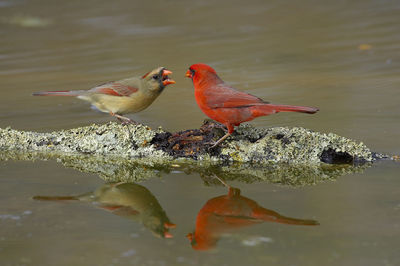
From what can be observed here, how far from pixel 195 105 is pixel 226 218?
11.2 feet

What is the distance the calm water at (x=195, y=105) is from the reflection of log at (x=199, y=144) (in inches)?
11.0

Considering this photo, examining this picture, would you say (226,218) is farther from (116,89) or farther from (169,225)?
(116,89)

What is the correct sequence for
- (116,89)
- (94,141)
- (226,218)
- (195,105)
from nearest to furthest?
1. (226,218)
2. (94,141)
3. (116,89)
4. (195,105)

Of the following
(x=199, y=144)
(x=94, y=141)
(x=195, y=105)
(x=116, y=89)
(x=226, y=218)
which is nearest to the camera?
(x=226, y=218)

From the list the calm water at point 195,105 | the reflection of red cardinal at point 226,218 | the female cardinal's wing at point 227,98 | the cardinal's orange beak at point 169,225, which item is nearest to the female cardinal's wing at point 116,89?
the female cardinal's wing at point 227,98

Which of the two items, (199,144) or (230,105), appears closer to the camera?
(230,105)

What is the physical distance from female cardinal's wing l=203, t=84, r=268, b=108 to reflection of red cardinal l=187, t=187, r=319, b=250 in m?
0.82

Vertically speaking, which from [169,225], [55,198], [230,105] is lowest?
[169,225]

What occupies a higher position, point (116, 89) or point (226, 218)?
point (116, 89)

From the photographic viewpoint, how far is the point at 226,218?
3.48 m

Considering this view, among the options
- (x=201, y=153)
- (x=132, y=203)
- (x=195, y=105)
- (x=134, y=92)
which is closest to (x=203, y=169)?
(x=201, y=153)

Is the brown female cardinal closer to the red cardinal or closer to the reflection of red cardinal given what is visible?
the red cardinal

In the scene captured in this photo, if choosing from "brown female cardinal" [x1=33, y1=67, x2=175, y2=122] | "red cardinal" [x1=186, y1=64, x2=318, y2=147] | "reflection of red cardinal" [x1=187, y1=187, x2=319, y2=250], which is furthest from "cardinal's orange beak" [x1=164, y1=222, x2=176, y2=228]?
"brown female cardinal" [x1=33, y1=67, x2=175, y2=122]

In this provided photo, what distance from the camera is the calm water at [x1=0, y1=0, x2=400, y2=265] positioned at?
3080 mm
